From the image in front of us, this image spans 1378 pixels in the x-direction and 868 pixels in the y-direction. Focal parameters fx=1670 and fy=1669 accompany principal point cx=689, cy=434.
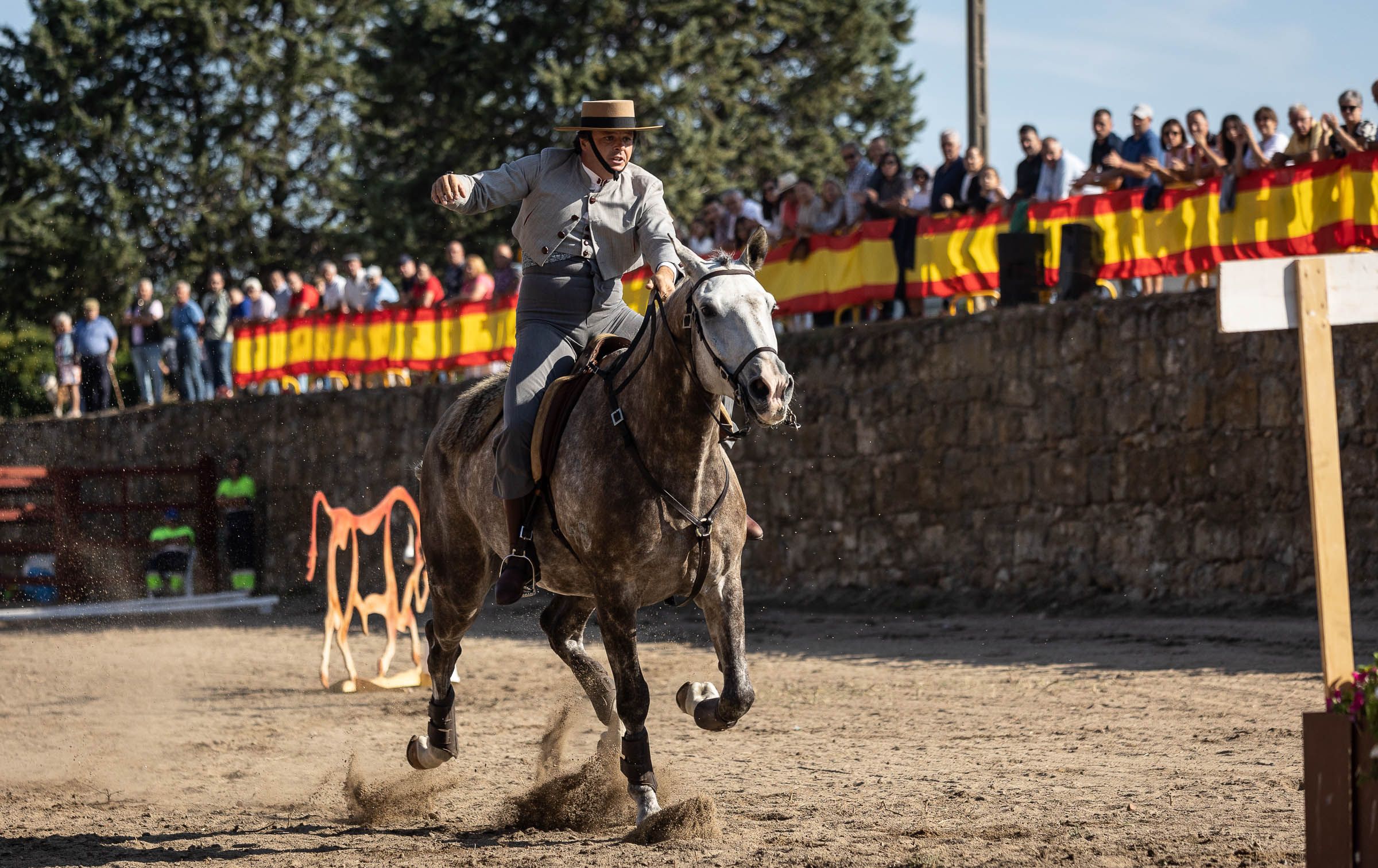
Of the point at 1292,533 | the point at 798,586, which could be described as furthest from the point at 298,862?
the point at 798,586

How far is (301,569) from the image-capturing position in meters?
25.5

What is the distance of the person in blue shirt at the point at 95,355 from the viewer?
2630 centimetres

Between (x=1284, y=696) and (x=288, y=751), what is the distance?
616 cm

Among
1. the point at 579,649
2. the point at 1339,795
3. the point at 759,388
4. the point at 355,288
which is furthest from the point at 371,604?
the point at 355,288

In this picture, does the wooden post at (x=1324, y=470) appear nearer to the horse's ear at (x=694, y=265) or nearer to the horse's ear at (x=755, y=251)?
the horse's ear at (x=755, y=251)

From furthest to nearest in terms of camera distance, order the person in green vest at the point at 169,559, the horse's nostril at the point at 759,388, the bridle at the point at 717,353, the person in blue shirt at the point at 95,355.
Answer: the person in blue shirt at the point at 95,355 → the person in green vest at the point at 169,559 → the bridle at the point at 717,353 → the horse's nostril at the point at 759,388

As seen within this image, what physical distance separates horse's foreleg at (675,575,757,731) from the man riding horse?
359 millimetres

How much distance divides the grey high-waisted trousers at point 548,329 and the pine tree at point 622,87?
74.3ft

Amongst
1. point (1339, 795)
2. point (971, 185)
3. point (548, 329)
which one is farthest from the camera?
point (971, 185)

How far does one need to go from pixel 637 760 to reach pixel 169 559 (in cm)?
1738

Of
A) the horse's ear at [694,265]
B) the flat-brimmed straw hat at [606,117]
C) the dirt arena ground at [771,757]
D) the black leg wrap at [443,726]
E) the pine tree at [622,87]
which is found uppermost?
the pine tree at [622,87]

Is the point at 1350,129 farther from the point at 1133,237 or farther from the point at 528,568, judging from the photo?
the point at 528,568

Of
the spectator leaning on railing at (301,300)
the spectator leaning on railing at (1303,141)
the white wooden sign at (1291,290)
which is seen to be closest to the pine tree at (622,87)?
the spectator leaning on railing at (301,300)

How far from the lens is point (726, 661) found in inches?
280
